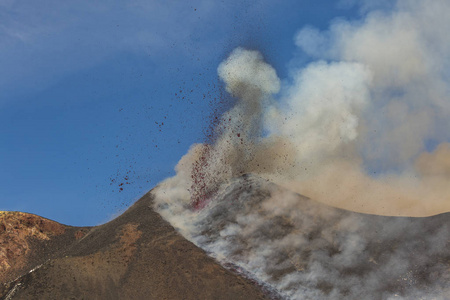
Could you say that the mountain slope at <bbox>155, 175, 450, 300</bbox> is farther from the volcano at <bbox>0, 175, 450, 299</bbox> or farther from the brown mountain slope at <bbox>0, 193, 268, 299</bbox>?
the brown mountain slope at <bbox>0, 193, 268, 299</bbox>

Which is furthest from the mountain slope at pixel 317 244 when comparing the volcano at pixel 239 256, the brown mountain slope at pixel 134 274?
the brown mountain slope at pixel 134 274

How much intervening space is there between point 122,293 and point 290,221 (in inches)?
690

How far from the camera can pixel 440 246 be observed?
36.4 meters

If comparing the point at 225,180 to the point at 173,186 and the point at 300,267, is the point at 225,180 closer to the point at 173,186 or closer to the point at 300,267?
the point at 173,186

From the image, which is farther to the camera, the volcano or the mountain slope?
the volcano

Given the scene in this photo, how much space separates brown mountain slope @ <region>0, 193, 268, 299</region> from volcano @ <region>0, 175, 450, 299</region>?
83mm

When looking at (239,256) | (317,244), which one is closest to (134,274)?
(239,256)

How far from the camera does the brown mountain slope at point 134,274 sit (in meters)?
35.5

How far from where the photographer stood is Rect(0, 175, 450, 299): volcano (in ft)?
115

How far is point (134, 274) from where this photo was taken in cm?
3691

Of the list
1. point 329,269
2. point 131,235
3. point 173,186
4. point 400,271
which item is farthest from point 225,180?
point 400,271


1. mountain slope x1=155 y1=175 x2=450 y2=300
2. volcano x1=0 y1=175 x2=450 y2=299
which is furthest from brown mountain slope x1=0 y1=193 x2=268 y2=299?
mountain slope x1=155 y1=175 x2=450 y2=300

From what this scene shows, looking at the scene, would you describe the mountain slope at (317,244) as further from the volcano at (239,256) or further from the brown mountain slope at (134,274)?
the brown mountain slope at (134,274)

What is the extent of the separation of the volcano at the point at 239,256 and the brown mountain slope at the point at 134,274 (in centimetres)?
8
